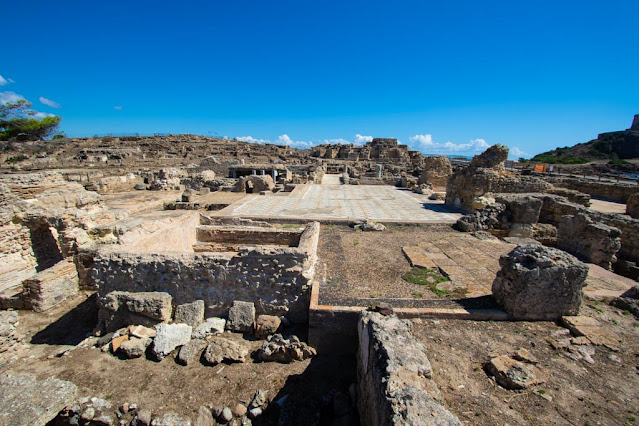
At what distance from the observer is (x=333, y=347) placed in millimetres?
4695

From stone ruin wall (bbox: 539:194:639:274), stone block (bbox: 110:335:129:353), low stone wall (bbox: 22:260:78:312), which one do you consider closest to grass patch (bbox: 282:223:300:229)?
low stone wall (bbox: 22:260:78:312)

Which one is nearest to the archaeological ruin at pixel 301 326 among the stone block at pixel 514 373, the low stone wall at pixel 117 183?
the stone block at pixel 514 373

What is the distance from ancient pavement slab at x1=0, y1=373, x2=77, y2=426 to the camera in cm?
339

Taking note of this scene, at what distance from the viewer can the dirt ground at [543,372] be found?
2.92 meters

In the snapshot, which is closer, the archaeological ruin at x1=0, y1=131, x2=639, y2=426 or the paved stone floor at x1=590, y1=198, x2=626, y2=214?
the archaeological ruin at x1=0, y1=131, x2=639, y2=426

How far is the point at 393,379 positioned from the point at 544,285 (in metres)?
3.35

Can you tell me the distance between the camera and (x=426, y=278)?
20.7ft

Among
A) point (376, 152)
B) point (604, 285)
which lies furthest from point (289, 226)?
point (376, 152)

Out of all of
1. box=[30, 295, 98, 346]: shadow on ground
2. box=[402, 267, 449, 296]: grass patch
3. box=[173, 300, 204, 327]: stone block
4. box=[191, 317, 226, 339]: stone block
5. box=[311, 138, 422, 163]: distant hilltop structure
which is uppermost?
box=[311, 138, 422, 163]: distant hilltop structure

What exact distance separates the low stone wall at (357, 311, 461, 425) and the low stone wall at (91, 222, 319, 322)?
1573 mm

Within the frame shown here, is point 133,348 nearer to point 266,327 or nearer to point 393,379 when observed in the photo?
point 266,327

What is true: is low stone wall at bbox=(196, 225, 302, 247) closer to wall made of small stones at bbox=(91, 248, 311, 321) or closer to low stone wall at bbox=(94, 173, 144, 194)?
wall made of small stones at bbox=(91, 248, 311, 321)

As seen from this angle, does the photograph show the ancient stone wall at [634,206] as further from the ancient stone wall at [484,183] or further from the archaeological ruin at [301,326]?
the archaeological ruin at [301,326]

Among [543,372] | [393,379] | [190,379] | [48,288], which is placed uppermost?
[393,379]
